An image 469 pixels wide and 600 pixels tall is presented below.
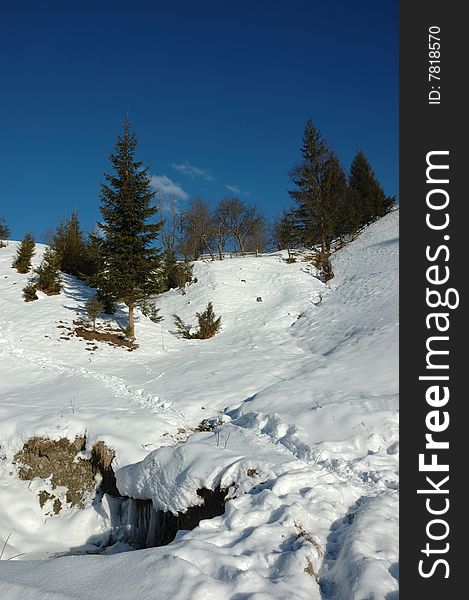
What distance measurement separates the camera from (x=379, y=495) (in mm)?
4227

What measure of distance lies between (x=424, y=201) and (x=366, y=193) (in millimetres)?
36235

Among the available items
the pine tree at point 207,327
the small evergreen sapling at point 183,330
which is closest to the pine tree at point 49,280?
the small evergreen sapling at point 183,330

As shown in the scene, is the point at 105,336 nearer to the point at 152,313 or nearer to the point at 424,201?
the point at 152,313

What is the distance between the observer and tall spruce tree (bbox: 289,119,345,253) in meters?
23.9

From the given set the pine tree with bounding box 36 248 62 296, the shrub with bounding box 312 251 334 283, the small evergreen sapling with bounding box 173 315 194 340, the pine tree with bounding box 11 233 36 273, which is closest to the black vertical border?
the small evergreen sapling with bounding box 173 315 194 340

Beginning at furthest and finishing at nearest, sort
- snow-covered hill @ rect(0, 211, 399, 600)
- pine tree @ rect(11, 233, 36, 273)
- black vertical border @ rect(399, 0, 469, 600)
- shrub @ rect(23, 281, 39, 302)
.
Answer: pine tree @ rect(11, 233, 36, 273)
shrub @ rect(23, 281, 39, 302)
black vertical border @ rect(399, 0, 469, 600)
snow-covered hill @ rect(0, 211, 399, 600)

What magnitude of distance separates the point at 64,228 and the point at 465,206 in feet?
84.7

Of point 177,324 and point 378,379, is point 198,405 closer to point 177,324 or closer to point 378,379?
point 378,379

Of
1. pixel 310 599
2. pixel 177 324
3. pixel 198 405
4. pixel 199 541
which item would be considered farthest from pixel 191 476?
pixel 177 324

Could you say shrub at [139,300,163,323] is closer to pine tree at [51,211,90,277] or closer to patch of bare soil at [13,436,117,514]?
pine tree at [51,211,90,277]

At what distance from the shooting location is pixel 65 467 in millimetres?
6527

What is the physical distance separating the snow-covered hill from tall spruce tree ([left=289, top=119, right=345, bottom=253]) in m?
9.05

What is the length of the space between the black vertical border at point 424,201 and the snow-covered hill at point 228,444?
3.78 ft

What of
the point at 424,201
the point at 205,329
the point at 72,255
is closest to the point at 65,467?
the point at 424,201
